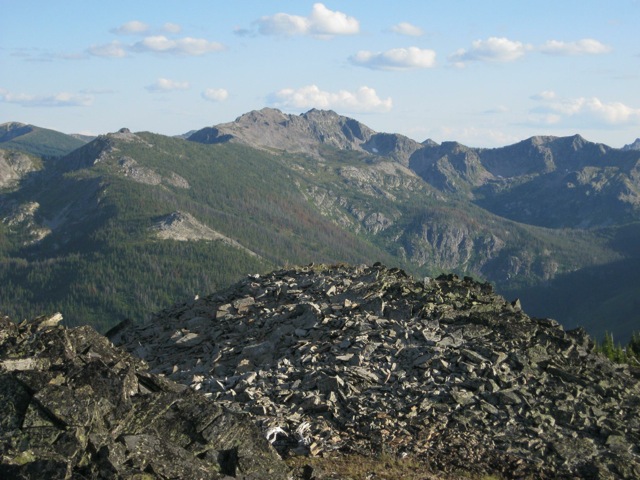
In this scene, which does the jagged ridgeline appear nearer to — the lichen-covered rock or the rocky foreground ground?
the rocky foreground ground

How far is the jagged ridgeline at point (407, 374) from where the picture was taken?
96.5ft

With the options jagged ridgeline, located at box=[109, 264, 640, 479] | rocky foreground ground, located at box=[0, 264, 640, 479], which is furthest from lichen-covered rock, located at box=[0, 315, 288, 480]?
jagged ridgeline, located at box=[109, 264, 640, 479]

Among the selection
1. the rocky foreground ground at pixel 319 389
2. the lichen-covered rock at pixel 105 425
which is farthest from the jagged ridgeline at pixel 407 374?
the lichen-covered rock at pixel 105 425

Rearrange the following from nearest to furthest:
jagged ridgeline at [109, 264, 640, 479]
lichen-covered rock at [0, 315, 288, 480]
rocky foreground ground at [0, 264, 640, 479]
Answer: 1. lichen-covered rock at [0, 315, 288, 480]
2. rocky foreground ground at [0, 264, 640, 479]
3. jagged ridgeline at [109, 264, 640, 479]

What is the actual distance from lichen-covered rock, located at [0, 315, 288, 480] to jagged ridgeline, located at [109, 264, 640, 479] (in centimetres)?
469

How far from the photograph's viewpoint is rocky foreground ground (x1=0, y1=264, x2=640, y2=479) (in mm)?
21469

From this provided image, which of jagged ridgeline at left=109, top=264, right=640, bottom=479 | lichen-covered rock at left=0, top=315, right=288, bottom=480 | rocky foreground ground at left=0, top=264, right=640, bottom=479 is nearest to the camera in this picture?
lichen-covered rock at left=0, top=315, right=288, bottom=480

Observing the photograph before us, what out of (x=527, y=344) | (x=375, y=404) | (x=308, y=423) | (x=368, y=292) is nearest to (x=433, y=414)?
(x=375, y=404)

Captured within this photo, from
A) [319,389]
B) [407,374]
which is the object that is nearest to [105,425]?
[319,389]

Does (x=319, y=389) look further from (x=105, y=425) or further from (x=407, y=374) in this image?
(x=105, y=425)

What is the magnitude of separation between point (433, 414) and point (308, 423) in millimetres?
5906

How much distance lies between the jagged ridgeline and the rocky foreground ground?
96 millimetres

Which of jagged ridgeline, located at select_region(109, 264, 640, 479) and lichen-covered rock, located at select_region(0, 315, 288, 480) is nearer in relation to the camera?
lichen-covered rock, located at select_region(0, 315, 288, 480)

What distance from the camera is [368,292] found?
146 ft
